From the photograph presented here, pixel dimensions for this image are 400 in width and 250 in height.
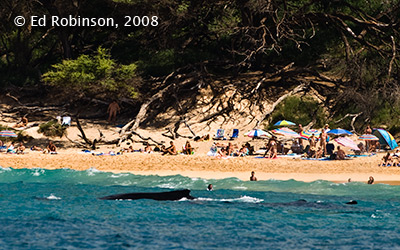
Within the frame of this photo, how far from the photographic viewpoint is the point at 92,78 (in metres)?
31.5

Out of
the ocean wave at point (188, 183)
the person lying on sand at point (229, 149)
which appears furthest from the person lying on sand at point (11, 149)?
the person lying on sand at point (229, 149)

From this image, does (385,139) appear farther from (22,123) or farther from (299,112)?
(22,123)

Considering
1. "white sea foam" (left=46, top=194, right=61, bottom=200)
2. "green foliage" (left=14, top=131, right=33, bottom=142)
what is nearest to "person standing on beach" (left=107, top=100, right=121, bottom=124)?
"green foliage" (left=14, top=131, right=33, bottom=142)

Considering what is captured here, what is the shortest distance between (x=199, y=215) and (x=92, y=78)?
14.2 meters

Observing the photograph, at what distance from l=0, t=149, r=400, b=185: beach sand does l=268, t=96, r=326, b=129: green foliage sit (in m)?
6.23

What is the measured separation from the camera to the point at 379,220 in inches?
742

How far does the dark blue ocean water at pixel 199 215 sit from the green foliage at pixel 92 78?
22.2 ft

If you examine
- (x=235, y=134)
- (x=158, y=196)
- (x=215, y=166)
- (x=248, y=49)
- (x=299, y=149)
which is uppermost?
(x=248, y=49)

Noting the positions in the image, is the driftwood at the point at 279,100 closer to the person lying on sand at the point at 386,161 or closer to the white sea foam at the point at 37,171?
the person lying on sand at the point at 386,161

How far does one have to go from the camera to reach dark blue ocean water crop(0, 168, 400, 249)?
1645 cm

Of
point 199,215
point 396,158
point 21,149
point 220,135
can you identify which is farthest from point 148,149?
point 396,158

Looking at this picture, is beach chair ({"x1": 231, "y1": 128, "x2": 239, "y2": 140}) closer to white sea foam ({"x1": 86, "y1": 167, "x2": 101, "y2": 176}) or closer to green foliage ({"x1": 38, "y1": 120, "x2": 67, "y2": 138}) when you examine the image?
white sea foam ({"x1": 86, "y1": 167, "x2": 101, "y2": 176})

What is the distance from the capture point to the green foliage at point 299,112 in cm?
3319

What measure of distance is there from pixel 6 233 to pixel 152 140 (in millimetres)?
14637
